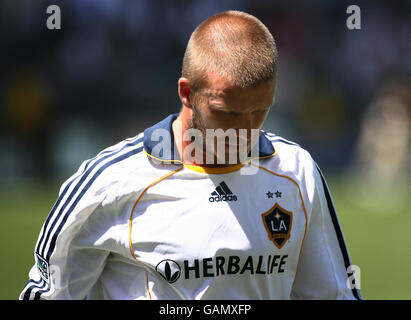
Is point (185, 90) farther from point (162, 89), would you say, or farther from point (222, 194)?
point (162, 89)

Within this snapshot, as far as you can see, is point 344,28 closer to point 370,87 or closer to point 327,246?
point 370,87

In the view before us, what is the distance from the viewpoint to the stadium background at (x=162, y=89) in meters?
13.8

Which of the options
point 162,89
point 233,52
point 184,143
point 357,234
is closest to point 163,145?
point 184,143

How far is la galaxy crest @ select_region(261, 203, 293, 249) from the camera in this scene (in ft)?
8.48

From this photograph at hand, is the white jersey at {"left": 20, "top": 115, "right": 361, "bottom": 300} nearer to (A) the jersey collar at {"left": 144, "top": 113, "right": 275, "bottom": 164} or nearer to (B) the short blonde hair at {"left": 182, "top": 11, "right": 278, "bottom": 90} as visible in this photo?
(A) the jersey collar at {"left": 144, "top": 113, "right": 275, "bottom": 164}

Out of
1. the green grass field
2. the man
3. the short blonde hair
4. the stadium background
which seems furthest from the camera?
the stadium background

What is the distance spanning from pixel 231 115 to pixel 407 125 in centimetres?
1322

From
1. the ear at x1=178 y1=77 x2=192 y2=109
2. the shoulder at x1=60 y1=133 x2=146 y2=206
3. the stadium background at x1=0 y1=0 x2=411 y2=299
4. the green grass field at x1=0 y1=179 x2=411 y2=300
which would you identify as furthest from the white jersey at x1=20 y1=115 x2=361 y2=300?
the stadium background at x1=0 y1=0 x2=411 y2=299

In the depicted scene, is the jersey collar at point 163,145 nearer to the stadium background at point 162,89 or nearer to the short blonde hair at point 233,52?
the short blonde hair at point 233,52

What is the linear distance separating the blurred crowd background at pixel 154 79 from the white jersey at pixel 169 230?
37.4ft

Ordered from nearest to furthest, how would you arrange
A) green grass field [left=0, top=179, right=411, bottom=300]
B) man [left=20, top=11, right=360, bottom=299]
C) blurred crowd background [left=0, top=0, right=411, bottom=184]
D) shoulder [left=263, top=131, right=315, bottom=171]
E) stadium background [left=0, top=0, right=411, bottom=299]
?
man [left=20, top=11, right=360, bottom=299], shoulder [left=263, top=131, right=315, bottom=171], green grass field [left=0, top=179, right=411, bottom=300], stadium background [left=0, top=0, right=411, bottom=299], blurred crowd background [left=0, top=0, right=411, bottom=184]

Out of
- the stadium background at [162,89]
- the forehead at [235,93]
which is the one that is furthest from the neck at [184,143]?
the stadium background at [162,89]

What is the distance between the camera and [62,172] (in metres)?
13.8

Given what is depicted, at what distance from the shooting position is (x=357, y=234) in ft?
34.5
